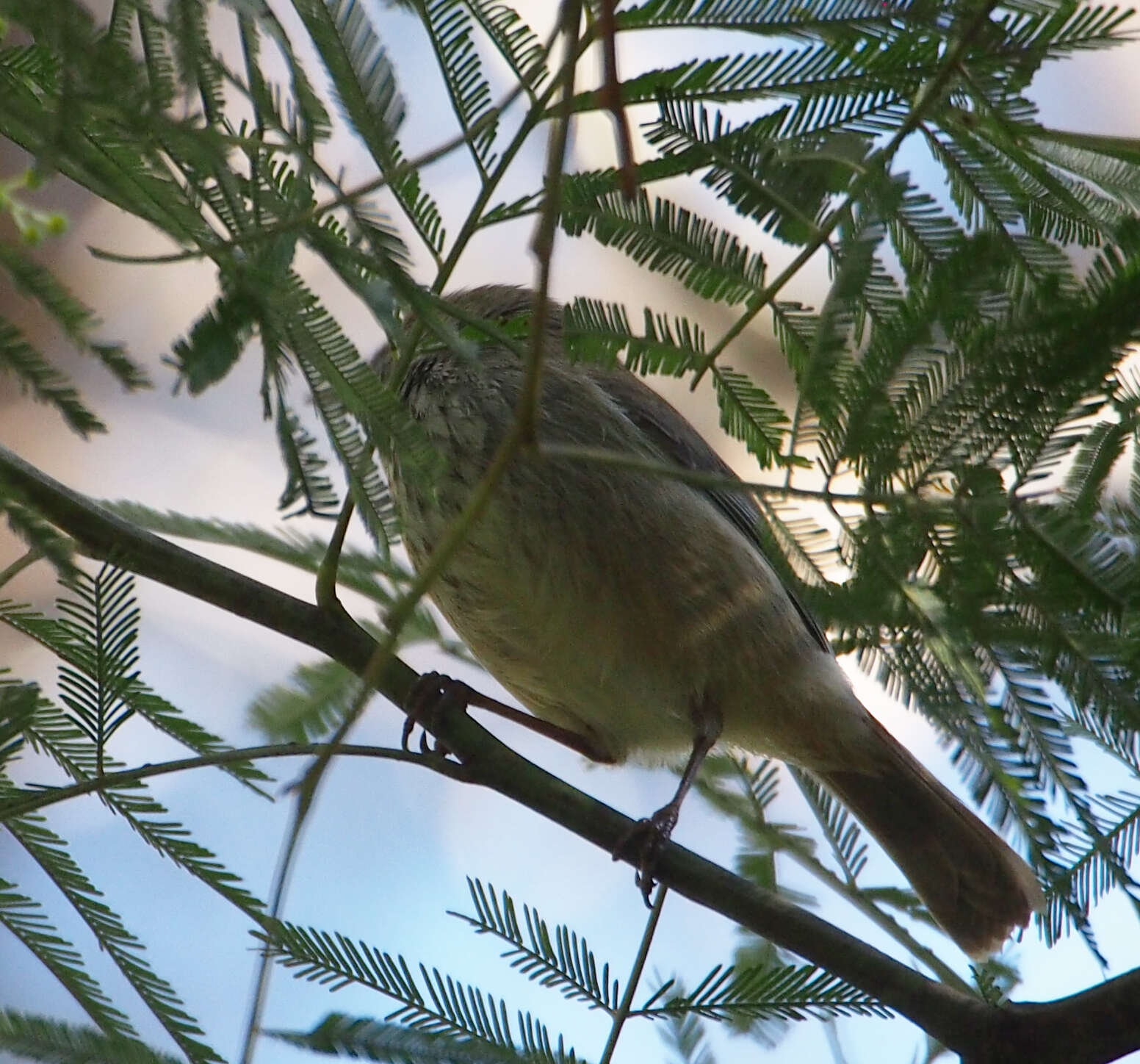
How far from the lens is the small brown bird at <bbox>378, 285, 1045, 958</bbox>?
9.42 feet

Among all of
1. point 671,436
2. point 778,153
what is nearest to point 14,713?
point 778,153

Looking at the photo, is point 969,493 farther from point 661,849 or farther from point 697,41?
point 697,41

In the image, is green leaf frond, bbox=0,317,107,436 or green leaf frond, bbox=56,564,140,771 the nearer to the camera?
green leaf frond, bbox=0,317,107,436

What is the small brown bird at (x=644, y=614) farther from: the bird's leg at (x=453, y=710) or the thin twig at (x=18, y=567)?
the thin twig at (x=18, y=567)

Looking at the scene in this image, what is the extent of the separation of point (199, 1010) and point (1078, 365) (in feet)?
14.5

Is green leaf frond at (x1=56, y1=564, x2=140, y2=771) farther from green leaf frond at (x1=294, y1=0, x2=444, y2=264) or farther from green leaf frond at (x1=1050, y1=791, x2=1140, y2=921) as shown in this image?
green leaf frond at (x1=1050, y1=791, x2=1140, y2=921)

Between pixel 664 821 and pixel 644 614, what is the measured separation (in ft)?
1.45

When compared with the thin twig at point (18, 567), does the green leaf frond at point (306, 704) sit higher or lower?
higher

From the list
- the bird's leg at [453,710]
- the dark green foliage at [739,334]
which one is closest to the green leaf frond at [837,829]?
the bird's leg at [453,710]

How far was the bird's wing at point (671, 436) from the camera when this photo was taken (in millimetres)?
3275

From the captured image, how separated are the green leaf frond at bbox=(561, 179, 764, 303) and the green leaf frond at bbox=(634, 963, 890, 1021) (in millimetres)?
1080

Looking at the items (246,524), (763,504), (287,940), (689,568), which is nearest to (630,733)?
(689,568)

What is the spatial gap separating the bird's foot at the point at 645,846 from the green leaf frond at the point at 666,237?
1.09m

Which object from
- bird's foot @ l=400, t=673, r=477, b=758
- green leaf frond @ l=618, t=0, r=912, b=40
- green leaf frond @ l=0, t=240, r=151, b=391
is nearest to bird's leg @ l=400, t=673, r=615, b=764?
bird's foot @ l=400, t=673, r=477, b=758
